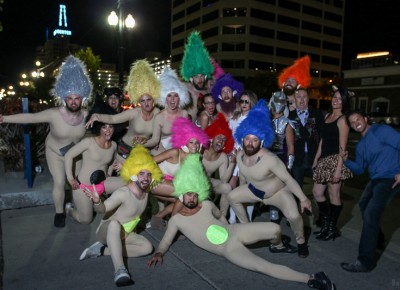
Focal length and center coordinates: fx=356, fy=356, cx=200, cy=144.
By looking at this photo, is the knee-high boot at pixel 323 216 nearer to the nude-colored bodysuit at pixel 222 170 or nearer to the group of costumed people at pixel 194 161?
the group of costumed people at pixel 194 161

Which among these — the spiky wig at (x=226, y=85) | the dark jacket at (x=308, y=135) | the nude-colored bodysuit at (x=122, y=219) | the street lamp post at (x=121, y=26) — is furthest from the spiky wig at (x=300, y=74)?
the street lamp post at (x=121, y=26)

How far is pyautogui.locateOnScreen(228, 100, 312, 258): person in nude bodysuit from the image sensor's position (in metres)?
3.88

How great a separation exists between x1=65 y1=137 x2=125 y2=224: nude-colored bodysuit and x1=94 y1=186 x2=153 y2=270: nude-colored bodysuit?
3.20 ft

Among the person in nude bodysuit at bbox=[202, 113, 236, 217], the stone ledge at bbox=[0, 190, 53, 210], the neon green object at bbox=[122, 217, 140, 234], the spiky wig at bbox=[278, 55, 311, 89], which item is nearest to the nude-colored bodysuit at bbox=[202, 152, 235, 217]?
the person in nude bodysuit at bbox=[202, 113, 236, 217]

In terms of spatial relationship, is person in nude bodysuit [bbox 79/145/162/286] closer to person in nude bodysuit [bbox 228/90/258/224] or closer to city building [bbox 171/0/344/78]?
person in nude bodysuit [bbox 228/90/258/224]

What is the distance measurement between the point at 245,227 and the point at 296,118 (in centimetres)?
196

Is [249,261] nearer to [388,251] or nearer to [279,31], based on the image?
[388,251]

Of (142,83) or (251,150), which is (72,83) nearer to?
(142,83)

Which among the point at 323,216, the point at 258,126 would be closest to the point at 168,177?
the point at 258,126

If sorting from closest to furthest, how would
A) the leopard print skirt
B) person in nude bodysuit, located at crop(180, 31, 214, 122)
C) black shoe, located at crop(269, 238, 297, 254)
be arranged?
black shoe, located at crop(269, 238, 297, 254) < the leopard print skirt < person in nude bodysuit, located at crop(180, 31, 214, 122)

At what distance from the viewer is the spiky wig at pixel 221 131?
4867mm

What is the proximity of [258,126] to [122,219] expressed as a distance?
5.80 ft

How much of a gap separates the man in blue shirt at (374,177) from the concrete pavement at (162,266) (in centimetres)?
22

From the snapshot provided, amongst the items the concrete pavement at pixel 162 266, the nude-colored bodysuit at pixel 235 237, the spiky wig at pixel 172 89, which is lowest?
the concrete pavement at pixel 162 266
